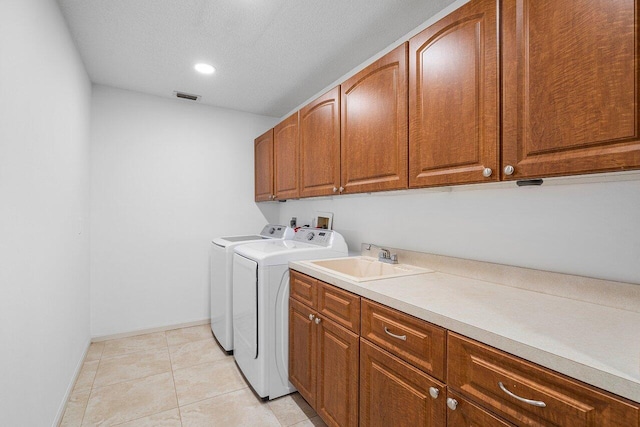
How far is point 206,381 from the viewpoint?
2.19 meters

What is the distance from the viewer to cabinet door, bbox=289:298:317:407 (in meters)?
1.73

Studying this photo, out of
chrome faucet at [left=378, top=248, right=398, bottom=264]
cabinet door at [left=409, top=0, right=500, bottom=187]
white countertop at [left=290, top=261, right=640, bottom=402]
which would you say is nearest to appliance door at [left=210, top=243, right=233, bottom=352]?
chrome faucet at [left=378, top=248, right=398, bottom=264]

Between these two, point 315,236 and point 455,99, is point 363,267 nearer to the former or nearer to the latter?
point 315,236

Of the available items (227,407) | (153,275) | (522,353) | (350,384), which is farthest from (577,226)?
(153,275)

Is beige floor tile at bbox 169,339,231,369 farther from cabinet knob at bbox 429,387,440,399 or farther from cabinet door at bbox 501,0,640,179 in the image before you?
cabinet door at bbox 501,0,640,179

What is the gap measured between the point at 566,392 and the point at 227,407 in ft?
6.07

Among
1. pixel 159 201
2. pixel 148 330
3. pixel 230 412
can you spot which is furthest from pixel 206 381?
pixel 159 201

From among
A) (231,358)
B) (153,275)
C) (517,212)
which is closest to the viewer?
(517,212)

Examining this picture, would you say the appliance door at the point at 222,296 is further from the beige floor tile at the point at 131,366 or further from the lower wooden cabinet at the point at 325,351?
the lower wooden cabinet at the point at 325,351

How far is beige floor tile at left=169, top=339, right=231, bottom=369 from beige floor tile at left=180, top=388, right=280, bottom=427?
1.84 ft

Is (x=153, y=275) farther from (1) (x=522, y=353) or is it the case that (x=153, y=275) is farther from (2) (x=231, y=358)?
(1) (x=522, y=353)

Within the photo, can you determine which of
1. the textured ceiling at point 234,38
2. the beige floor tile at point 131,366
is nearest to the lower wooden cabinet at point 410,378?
the beige floor tile at point 131,366

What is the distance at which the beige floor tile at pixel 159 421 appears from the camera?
68.5 inches

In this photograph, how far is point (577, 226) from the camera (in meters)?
1.18
